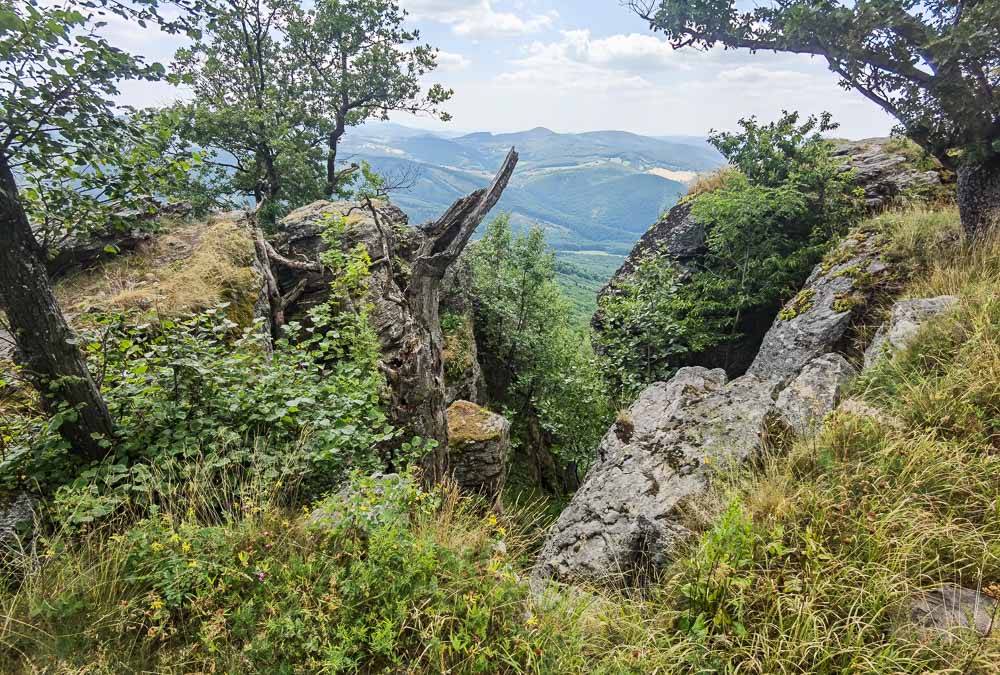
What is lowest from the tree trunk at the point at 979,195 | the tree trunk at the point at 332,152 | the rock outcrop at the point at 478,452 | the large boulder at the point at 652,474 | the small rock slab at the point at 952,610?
the rock outcrop at the point at 478,452

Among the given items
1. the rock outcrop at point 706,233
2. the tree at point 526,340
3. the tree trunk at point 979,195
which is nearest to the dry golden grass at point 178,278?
the tree at point 526,340

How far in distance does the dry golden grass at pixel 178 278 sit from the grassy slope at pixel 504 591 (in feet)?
16.9

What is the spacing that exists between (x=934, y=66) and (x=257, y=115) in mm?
19297

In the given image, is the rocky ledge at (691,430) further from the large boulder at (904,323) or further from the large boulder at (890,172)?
the large boulder at (890,172)

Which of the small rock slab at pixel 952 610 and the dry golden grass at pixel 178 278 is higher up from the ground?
the dry golden grass at pixel 178 278

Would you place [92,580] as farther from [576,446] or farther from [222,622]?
[576,446]

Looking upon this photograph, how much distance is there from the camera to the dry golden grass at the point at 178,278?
7.86m

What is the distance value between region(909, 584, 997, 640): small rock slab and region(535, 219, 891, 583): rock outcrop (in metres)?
1.76

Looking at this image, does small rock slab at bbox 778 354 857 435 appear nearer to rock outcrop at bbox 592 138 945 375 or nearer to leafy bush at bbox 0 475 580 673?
leafy bush at bbox 0 475 580 673

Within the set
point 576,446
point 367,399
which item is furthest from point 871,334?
point 576,446

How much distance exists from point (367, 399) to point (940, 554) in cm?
545

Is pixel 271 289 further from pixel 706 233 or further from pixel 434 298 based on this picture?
pixel 706 233

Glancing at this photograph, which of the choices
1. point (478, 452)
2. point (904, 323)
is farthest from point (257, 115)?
point (904, 323)

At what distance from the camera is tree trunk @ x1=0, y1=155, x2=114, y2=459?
3.57m
